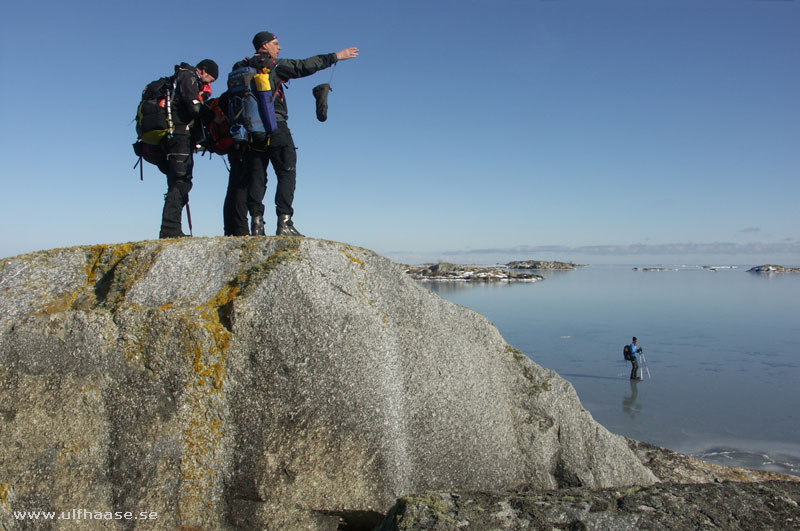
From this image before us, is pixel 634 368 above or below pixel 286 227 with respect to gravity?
below

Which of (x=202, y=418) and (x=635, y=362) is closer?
(x=202, y=418)

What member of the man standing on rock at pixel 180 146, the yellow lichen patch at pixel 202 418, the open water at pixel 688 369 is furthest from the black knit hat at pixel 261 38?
the open water at pixel 688 369

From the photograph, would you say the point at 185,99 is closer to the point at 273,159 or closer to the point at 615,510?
the point at 273,159

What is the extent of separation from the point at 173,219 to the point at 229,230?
2.48ft

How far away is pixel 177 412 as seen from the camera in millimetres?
4238

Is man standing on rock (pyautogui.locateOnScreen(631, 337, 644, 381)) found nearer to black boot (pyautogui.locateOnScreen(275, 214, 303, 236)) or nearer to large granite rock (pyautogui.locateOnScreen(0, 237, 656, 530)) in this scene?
large granite rock (pyautogui.locateOnScreen(0, 237, 656, 530))

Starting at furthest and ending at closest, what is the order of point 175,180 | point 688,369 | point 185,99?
point 688,369, point 175,180, point 185,99

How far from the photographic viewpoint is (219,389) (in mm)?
4316

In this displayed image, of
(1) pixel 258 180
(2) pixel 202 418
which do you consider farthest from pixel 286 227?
(2) pixel 202 418

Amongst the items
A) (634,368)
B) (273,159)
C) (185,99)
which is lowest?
(634,368)

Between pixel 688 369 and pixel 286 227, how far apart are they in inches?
793

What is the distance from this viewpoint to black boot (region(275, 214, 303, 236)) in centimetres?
659

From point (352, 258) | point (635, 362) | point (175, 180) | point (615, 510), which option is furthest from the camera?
point (635, 362)

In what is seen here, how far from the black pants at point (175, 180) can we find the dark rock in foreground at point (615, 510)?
4.60 m
